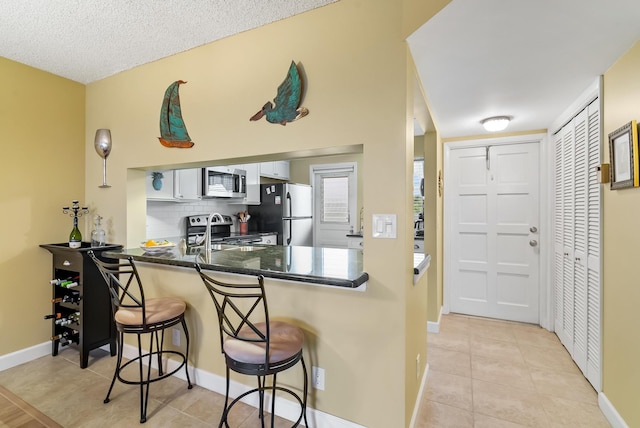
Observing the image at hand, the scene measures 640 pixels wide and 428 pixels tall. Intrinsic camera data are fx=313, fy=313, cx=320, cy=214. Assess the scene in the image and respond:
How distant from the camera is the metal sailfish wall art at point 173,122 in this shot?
2363 mm

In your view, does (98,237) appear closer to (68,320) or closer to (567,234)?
(68,320)

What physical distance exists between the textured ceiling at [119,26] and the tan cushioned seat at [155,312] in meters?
1.86

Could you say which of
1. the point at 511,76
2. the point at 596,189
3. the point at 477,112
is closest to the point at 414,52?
the point at 511,76

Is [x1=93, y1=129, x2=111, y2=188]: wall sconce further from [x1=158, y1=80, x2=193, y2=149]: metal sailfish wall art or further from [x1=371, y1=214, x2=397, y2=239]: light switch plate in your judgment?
[x1=371, y1=214, x2=397, y2=239]: light switch plate

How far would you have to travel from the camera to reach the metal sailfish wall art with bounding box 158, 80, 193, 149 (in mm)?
2363

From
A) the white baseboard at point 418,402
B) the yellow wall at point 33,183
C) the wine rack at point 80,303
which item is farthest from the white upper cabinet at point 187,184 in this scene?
the white baseboard at point 418,402

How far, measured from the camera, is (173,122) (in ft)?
7.84

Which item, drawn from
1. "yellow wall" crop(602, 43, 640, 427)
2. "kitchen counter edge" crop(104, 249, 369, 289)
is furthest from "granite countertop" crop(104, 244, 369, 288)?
"yellow wall" crop(602, 43, 640, 427)

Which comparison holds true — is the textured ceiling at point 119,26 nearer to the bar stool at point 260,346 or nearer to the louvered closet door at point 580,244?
the bar stool at point 260,346

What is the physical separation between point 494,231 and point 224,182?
3378mm

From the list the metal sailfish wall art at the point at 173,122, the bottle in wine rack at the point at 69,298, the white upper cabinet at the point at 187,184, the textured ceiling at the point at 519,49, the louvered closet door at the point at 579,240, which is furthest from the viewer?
the white upper cabinet at the point at 187,184

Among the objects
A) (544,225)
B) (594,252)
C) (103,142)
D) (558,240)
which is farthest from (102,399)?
(544,225)

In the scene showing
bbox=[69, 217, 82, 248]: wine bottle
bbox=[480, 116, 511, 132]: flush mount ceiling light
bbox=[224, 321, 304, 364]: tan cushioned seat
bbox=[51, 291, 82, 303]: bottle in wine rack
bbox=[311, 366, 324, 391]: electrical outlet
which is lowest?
bbox=[311, 366, 324, 391]: electrical outlet

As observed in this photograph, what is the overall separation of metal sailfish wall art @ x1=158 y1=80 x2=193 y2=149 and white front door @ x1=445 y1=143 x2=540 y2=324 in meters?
2.96
